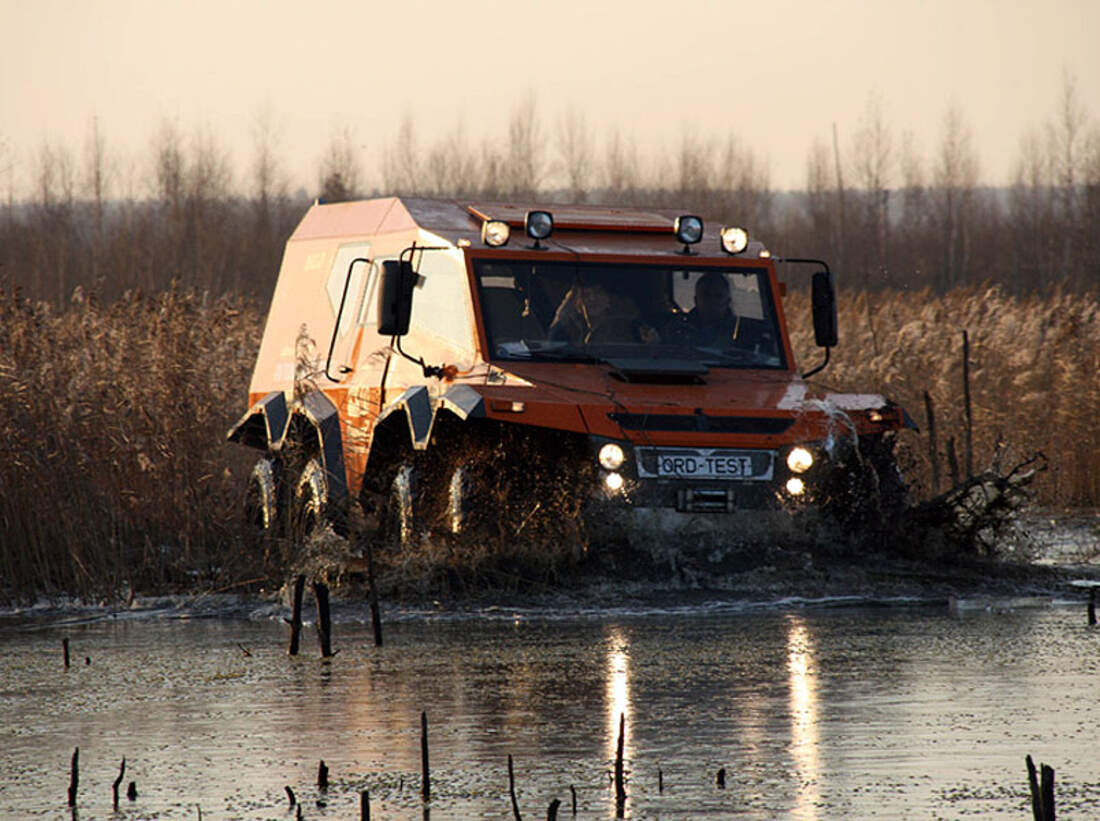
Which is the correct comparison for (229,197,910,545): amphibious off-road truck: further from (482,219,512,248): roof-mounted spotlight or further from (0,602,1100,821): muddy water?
(0,602,1100,821): muddy water

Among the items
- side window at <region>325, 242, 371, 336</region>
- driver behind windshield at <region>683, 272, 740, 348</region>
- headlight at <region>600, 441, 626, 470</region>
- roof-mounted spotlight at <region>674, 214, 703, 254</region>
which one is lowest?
headlight at <region>600, 441, 626, 470</region>

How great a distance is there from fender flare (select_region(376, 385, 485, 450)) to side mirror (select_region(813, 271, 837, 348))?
297 cm

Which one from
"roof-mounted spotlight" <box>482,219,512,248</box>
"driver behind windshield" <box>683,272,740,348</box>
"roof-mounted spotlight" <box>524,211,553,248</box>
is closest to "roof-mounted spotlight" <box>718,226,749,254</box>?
"driver behind windshield" <box>683,272,740,348</box>

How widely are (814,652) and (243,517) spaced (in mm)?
7035

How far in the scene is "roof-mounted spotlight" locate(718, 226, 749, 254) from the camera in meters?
15.0

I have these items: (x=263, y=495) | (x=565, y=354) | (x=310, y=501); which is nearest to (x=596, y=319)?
(x=565, y=354)

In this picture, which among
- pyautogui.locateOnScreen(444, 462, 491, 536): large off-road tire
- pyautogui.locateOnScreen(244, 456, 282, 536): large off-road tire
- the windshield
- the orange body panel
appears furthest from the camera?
pyautogui.locateOnScreen(244, 456, 282, 536): large off-road tire

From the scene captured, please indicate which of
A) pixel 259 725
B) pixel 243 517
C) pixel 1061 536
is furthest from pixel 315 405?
pixel 259 725

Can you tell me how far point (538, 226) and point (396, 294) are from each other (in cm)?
123

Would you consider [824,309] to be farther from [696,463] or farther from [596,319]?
[696,463]

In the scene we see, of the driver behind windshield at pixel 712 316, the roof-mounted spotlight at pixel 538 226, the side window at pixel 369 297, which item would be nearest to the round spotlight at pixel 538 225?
the roof-mounted spotlight at pixel 538 226

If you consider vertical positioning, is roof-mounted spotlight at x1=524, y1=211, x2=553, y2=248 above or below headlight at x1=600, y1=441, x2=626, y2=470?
above

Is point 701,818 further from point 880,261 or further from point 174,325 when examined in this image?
point 880,261

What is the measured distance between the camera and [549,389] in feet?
42.7
